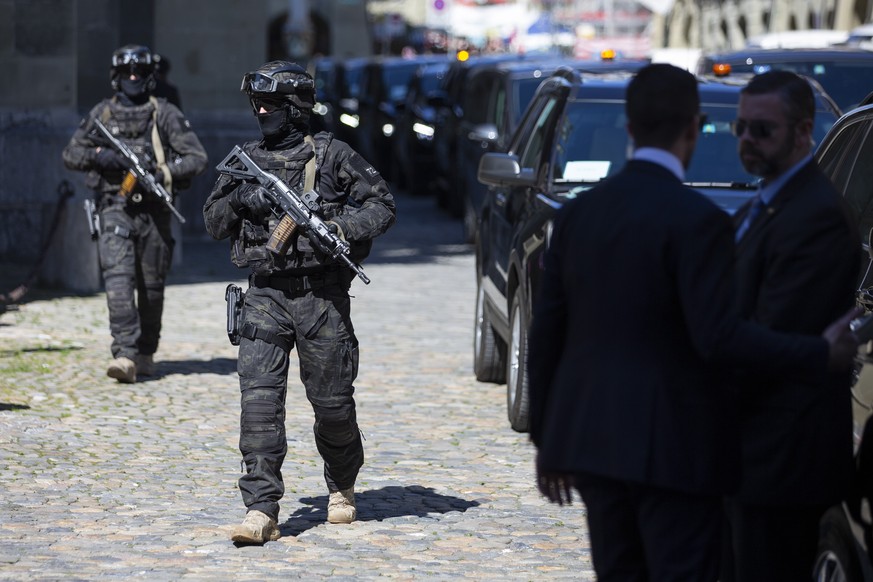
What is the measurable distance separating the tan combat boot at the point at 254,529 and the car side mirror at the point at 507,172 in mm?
2922

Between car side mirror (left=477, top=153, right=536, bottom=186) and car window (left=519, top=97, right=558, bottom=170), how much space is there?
0.38m

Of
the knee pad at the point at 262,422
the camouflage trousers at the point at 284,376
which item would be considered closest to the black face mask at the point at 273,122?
the camouflage trousers at the point at 284,376

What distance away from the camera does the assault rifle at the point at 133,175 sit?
412 inches

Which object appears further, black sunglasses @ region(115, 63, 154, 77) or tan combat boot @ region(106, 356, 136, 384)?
black sunglasses @ region(115, 63, 154, 77)

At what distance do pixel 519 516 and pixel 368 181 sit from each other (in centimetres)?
151

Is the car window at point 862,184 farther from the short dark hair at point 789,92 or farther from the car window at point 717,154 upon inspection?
the car window at point 717,154

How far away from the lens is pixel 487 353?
10727 millimetres

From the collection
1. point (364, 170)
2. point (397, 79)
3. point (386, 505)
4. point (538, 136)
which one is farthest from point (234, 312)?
point (397, 79)

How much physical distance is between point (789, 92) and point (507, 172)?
475 centimetres

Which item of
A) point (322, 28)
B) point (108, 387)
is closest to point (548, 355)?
point (108, 387)

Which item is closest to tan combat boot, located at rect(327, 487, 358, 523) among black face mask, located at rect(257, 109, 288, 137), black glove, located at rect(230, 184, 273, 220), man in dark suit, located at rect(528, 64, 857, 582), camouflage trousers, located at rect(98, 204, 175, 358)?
black glove, located at rect(230, 184, 273, 220)

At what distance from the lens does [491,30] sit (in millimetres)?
61906

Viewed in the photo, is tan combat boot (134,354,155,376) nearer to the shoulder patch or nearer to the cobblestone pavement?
the cobblestone pavement

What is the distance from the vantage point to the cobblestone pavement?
21.3 ft
